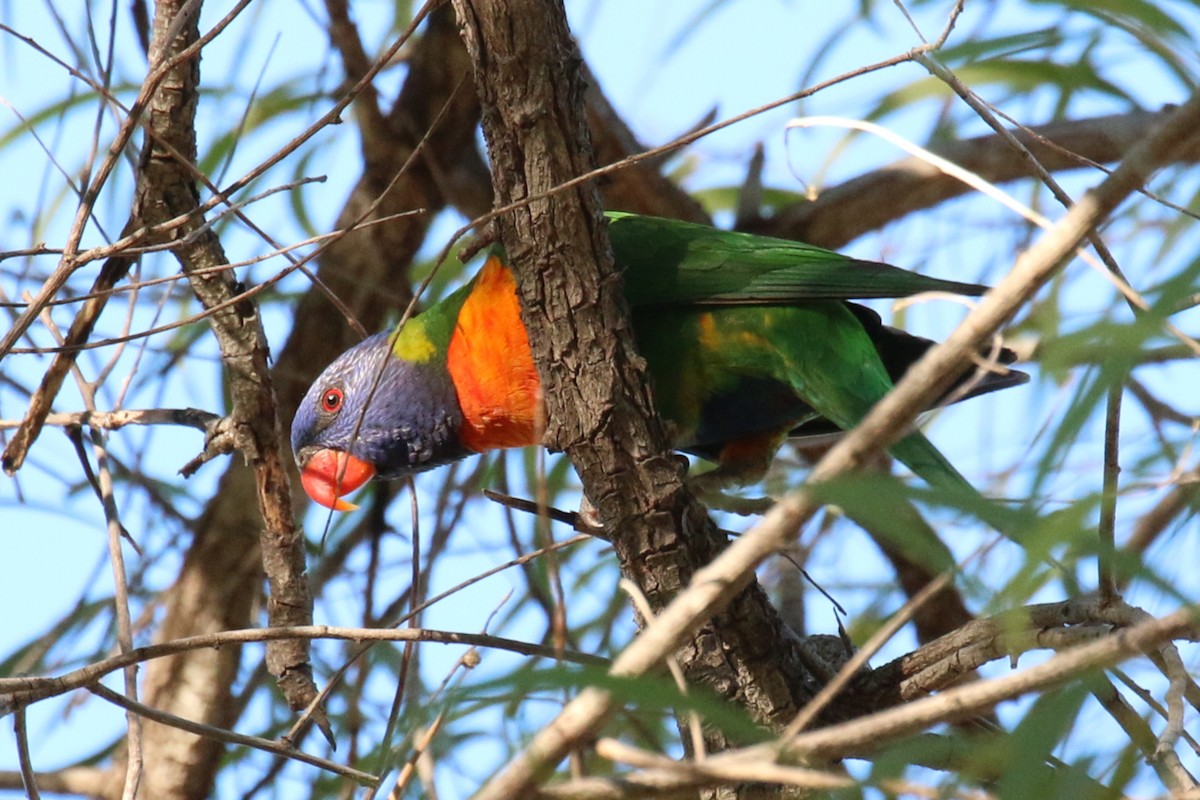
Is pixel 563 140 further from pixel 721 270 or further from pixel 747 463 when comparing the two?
pixel 747 463

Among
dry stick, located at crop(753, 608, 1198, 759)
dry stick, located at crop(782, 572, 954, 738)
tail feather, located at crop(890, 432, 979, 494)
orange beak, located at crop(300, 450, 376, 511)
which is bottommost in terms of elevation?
dry stick, located at crop(753, 608, 1198, 759)

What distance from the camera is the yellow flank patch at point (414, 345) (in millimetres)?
2604

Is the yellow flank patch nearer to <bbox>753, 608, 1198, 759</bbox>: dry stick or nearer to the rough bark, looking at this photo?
the rough bark

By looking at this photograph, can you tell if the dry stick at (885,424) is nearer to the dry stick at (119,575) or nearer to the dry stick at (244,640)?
the dry stick at (244,640)

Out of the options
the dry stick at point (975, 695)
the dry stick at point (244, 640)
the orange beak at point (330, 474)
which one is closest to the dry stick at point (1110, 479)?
the dry stick at point (975, 695)

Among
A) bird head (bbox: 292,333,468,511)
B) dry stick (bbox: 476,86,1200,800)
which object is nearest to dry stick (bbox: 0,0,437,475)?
bird head (bbox: 292,333,468,511)

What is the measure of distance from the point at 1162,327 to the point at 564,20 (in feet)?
3.29

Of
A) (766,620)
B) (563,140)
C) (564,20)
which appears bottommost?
(766,620)

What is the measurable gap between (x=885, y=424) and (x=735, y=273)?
1.45 m

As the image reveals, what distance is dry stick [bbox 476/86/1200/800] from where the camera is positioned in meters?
0.89

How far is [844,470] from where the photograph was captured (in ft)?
2.97

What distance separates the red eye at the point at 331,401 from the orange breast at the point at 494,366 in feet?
0.93

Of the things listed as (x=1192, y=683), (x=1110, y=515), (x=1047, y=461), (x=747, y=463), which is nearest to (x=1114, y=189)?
(x=1047, y=461)

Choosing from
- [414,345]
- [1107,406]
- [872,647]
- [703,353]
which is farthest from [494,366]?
[872,647]
